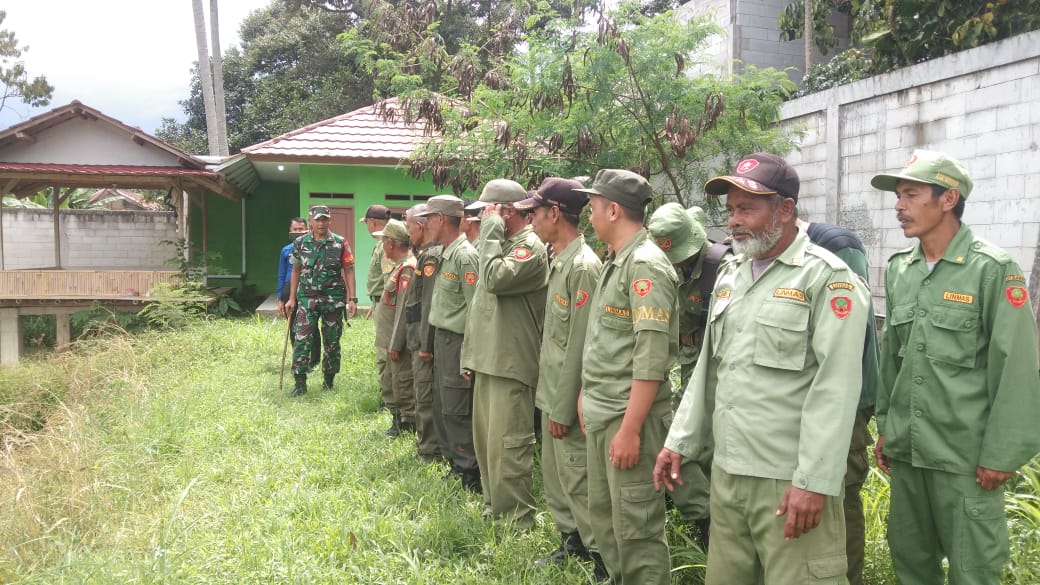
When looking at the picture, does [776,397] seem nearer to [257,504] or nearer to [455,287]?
[455,287]

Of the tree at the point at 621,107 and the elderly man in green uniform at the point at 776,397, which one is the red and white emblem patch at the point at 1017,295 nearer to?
the elderly man in green uniform at the point at 776,397

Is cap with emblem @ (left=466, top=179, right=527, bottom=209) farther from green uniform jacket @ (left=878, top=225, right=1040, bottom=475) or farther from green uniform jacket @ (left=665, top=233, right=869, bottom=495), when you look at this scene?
green uniform jacket @ (left=878, top=225, right=1040, bottom=475)

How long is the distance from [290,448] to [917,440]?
4.45m

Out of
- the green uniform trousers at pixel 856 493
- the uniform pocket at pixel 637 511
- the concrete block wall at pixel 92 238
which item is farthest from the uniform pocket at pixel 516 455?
the concrete block wall at pixel 92 238

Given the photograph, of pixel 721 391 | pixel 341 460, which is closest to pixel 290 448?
pixel 341 460

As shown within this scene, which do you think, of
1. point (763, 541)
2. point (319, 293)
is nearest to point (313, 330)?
point (319, 293)

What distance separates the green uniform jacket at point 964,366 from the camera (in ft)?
8.24

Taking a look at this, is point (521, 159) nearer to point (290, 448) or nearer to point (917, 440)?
point (290, 448)

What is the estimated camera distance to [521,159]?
715cm

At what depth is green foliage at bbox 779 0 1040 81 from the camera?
8.03 meters

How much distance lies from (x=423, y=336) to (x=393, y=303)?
1.36 metres

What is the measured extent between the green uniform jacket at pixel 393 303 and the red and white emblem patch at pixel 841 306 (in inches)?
149

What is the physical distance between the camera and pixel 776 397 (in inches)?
92.4

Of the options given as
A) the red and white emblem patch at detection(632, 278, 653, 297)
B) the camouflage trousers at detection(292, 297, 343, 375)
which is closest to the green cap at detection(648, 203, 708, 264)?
the red and white emblem patch at detection(632, 278, 653, 297)
